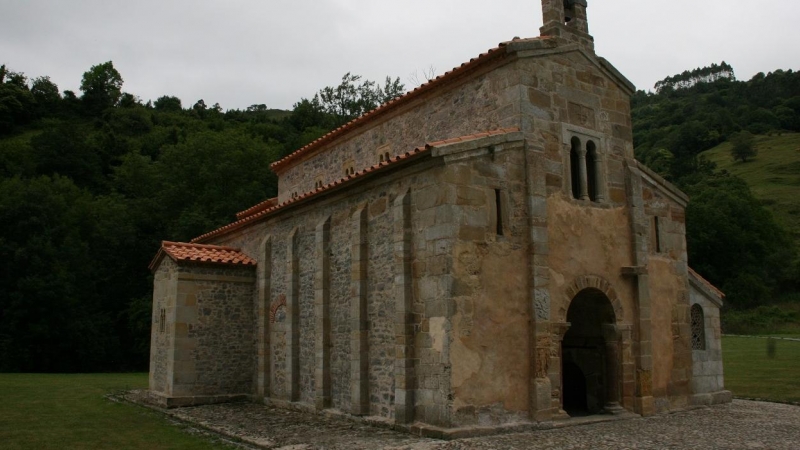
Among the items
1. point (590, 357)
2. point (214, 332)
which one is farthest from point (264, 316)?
point (590, 357)

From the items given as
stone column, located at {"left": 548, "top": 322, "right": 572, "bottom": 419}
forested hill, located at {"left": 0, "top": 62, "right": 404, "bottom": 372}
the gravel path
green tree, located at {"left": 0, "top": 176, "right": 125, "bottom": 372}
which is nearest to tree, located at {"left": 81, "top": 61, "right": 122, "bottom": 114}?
forested hill, located at {"left": 0, "top": 62, "right": 404, "bottom": 372}

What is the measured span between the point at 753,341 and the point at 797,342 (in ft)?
7.61

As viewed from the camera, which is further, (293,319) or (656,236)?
(293,319)

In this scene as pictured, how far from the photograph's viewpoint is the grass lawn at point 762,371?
1662cm

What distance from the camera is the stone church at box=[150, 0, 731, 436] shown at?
10852 millimetres

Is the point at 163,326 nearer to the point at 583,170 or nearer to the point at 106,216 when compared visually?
the point at 583,170

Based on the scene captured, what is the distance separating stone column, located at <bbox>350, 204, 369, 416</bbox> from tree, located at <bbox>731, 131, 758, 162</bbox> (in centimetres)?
7128

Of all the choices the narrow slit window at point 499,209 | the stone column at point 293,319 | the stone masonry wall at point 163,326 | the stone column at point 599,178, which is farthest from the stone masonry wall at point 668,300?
the stone masonry wall at point 163,326

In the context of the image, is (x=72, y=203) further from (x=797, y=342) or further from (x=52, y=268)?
(x=797, y=342)

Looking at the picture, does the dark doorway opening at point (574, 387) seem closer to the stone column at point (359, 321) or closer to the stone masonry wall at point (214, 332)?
the stone column at point (359, 321)

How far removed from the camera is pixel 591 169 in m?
13.5

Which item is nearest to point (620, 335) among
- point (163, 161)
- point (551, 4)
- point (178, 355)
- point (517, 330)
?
point (517, 330)

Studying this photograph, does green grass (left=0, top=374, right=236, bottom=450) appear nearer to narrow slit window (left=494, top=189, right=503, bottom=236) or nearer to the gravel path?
the gravel path

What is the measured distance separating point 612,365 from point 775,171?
6722cm
